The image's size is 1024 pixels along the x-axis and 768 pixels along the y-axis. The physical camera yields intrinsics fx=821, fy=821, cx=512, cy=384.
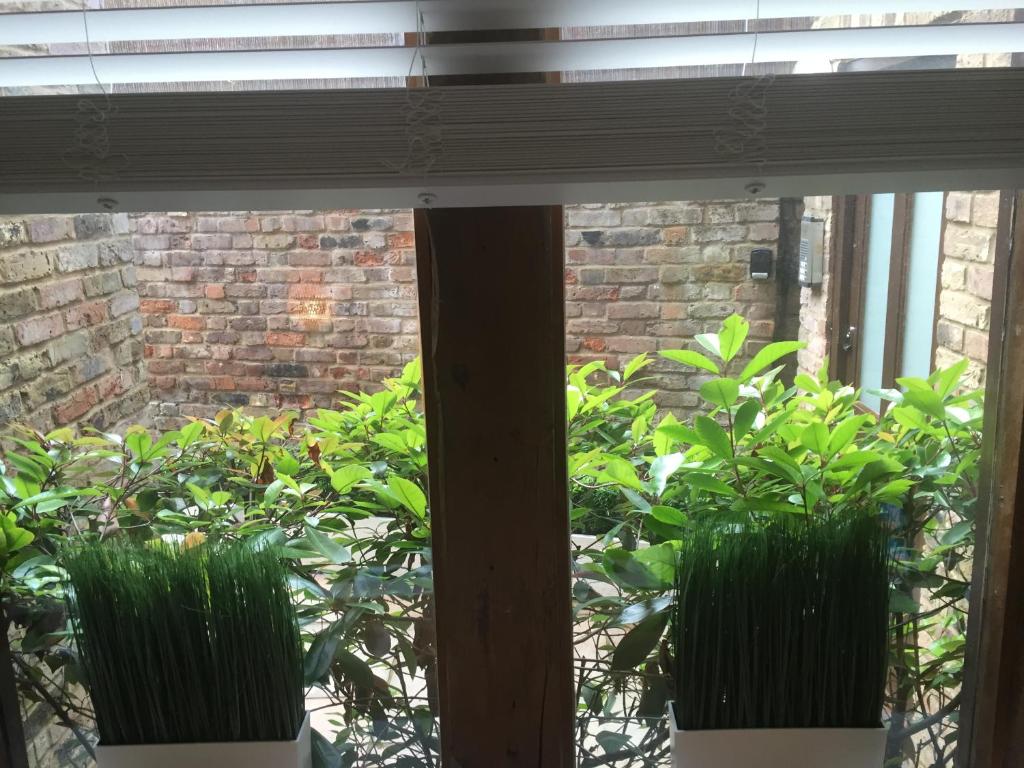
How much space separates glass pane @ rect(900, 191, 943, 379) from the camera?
127 cm

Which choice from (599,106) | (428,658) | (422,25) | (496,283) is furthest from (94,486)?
(599,106)

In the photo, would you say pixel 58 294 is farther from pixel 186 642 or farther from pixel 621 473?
pixel 621 473

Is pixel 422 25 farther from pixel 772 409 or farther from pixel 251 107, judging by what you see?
pixel 772 409

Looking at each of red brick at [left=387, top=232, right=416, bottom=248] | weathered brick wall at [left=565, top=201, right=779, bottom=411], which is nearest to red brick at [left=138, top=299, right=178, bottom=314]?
red brick at [left=387, top=232, right=416, bottom=248]

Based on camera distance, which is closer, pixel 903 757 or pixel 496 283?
pixel 496 283

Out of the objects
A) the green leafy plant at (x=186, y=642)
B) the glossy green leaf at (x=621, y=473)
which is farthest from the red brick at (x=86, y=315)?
the glossy green leaf at (x=621, y=473)

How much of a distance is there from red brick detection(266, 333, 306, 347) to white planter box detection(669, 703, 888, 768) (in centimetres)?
85

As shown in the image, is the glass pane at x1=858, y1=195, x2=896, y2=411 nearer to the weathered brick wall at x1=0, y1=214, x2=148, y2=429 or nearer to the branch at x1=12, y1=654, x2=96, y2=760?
the weathered brick wall at x1=0, y1=214, x2=148, y2=429

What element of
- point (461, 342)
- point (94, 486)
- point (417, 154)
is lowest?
point (94, 486)

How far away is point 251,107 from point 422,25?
0.24 metres

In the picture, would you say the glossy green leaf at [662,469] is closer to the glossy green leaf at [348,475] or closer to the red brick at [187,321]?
the glossy green leaf at [348,475]

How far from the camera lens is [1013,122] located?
1.00 meters

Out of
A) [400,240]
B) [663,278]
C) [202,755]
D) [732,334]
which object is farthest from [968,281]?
[202,755]

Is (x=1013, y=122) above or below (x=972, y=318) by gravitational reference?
above
